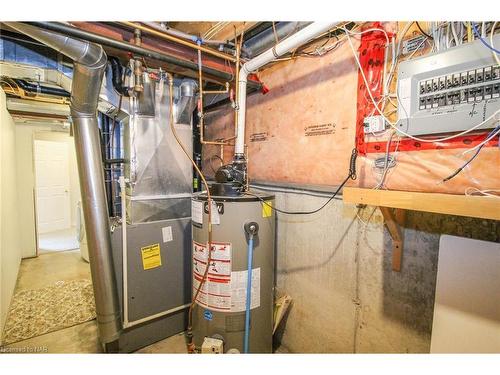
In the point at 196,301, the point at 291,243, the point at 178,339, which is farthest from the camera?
the point at 178,339

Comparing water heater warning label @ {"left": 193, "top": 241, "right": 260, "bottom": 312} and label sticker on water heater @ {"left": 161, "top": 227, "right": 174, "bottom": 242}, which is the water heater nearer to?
water heater warning label @ {"left": 193, "top": 241, "right": 260, "bottom": 312}

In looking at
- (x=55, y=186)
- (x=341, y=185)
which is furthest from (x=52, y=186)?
(x=341, y=185)

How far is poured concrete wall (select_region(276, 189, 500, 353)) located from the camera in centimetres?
120

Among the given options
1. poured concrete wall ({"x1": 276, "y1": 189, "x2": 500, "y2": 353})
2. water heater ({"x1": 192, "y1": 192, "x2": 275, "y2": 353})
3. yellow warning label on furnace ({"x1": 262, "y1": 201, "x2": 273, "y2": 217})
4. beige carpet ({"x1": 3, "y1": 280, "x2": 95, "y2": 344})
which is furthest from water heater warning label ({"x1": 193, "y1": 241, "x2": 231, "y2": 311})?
beige carpet ({"x1": 3, "y1": 280, "x2": 95, "y2": 344})

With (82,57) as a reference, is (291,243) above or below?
below

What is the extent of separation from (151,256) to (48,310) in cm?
155

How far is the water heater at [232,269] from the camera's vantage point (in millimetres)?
1562

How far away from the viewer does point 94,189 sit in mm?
1772

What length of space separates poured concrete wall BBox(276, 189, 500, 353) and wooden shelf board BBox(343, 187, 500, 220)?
0.35 m
